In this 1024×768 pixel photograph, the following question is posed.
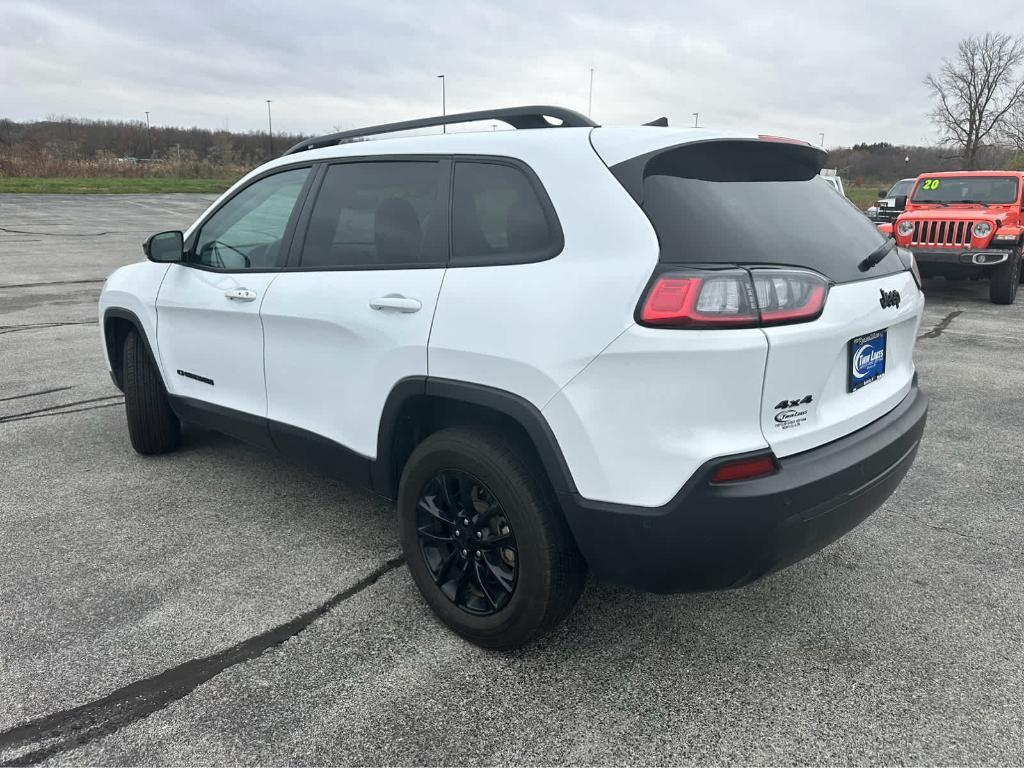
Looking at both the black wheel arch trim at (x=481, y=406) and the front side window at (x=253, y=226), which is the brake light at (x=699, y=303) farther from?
the front side window at (x=253, y=226)

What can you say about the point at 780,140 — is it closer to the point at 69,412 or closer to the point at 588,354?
the point at 588,354

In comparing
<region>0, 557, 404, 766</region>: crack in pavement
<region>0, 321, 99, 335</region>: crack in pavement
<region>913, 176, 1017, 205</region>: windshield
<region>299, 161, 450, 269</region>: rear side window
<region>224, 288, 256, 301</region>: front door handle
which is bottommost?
<region>0, 557, 404, 766</region>: crack in pavement

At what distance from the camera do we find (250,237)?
3627 mm

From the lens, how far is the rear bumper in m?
2.09

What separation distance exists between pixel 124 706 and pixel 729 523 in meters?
1.90

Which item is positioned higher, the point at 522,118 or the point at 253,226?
the point at 522,118

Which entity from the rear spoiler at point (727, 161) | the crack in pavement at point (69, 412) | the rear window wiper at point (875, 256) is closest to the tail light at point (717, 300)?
the rear spoiler at point (727, 161)

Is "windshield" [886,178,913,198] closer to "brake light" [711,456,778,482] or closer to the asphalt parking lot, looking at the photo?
the asphalt parking lot

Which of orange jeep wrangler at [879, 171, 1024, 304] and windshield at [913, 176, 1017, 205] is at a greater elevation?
windshield at [913, 176, 1017, 205]

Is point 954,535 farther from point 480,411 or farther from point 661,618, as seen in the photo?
point 480,411

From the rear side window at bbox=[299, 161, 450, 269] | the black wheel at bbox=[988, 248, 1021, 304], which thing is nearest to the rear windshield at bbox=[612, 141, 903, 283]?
the rear side window at bbox=[299, 161, 450, 269]

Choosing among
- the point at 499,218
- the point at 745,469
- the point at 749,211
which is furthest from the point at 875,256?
the point at 499,218

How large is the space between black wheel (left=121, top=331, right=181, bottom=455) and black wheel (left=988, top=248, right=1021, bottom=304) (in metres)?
10.8

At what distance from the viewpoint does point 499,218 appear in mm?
2539
